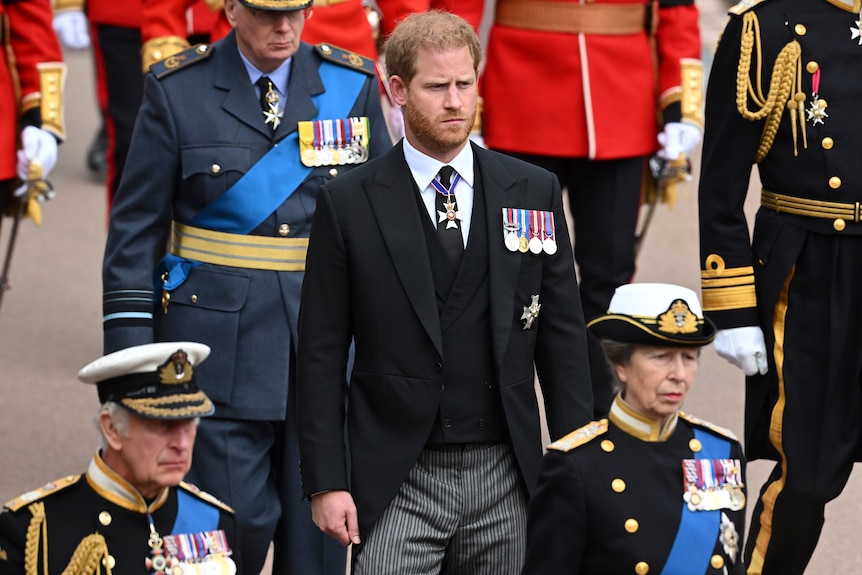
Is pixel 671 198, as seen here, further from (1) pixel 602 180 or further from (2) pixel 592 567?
(2) pixel 592 567

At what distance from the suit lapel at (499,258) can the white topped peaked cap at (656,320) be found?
36 cm

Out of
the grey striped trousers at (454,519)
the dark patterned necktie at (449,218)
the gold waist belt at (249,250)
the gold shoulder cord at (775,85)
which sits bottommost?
the grey striped trousers at (454,519)

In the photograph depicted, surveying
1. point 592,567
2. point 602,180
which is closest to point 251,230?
point 592,567

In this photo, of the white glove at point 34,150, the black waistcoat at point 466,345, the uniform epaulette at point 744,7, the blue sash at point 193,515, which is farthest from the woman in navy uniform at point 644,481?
the white glove at point 34,150

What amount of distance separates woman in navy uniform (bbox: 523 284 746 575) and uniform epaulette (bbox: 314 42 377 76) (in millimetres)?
1496

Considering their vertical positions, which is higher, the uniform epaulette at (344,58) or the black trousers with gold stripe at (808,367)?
the uniform epaulette at (344,58)

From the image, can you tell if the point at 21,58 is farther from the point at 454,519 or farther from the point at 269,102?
the point at 454,519

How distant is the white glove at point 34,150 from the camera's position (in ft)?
21.4

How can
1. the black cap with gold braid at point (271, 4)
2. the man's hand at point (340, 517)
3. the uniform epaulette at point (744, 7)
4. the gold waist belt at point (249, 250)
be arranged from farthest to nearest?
the uniform epaulette at point (744, 7)
the gold waist belt at point (249, 250)
the black cap with gold braid at point (271, 4)
the man's hand at point (340, 517)

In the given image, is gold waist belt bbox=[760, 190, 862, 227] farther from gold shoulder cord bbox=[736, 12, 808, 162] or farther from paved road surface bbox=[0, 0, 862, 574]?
paved road surface bbox=[0, 0, 862, 574]

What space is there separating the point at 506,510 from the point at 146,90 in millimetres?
1439

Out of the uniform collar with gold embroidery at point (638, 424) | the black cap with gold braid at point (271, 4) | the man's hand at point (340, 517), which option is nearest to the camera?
the uniform collar with gold embroidery at point (638, 424)

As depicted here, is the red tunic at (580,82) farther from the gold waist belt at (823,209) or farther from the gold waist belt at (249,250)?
the gold waist belt at (249,250)

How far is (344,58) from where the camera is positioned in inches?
210
